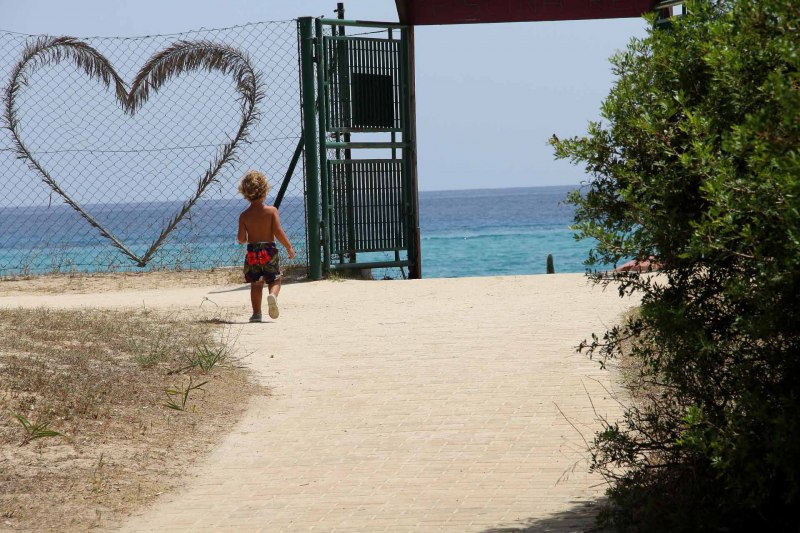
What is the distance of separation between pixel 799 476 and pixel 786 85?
4.21ft

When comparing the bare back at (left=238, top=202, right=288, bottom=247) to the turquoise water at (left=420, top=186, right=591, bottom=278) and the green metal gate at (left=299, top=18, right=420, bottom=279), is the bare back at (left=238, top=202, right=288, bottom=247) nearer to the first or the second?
the green metal gate at (left=299, top=18, right=420, bottom=279)

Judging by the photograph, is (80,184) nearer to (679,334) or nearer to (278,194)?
(278,194)

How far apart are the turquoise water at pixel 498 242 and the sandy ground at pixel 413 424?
7021 mm

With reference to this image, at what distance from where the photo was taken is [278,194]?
14422mm

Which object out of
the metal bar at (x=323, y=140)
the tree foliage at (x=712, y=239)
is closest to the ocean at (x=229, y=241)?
the metal bar at (x=323, y=140)

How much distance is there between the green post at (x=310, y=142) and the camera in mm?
14352

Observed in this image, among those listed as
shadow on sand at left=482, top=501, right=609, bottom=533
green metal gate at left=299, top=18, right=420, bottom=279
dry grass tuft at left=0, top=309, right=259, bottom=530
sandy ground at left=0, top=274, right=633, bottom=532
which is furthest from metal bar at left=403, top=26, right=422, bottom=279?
shadow on sand at left=482, top=501, right=609, bottom=533

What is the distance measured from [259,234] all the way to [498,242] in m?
47.6

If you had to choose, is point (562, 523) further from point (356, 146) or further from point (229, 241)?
point (229, 241)

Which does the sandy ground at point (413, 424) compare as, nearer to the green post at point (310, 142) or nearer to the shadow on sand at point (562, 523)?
the shadow on sand at point (562, 523)

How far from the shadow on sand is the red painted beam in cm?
1092

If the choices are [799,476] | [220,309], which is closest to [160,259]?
[220,309]

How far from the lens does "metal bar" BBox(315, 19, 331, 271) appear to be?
1435cm

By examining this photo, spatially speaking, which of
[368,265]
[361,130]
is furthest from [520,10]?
[368,265]
